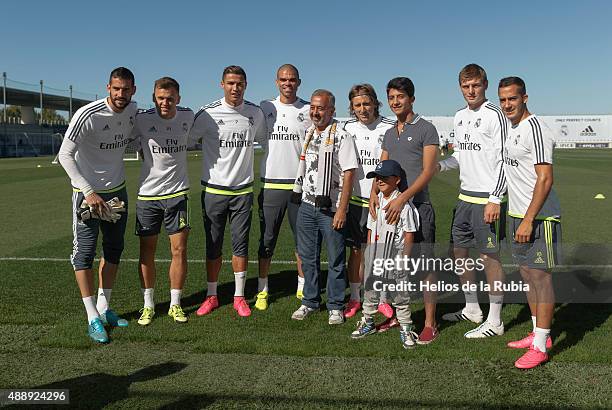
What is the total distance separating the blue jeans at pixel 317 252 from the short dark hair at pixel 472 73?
1.67 meters

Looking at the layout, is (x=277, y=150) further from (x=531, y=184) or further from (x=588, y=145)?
(x=588, y=145)

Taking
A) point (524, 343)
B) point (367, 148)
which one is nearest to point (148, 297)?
point (367, 148)

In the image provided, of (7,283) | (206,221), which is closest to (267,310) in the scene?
(206,221)

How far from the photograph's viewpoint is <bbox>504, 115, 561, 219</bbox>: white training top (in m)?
3.57

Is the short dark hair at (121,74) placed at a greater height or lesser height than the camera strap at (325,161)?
greater

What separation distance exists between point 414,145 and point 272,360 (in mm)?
2087

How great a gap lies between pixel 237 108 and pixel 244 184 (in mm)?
737

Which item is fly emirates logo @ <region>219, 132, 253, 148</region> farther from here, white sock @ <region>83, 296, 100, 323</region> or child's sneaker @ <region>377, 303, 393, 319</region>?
child's sneaker @ <region>377, 303, 393, 319</region>

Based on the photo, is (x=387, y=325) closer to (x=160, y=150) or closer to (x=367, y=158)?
(x=367, y=158)

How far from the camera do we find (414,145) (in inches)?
168

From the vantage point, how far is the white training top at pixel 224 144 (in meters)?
4.81

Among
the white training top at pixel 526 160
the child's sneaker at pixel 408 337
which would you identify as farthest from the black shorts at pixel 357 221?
the white training top at pixel 526 160

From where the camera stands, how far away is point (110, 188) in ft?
14.8

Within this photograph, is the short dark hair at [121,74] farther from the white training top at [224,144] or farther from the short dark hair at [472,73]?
the short dark hair at [472,73]
